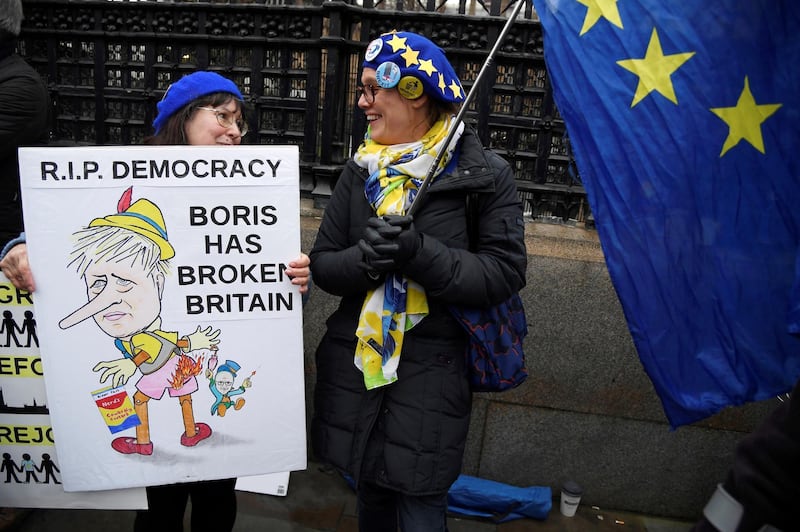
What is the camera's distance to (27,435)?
2.44 metres

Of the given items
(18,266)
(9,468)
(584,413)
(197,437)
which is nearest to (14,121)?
(18,266)

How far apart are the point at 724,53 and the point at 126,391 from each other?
211cm

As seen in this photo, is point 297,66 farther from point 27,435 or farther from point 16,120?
point 27,435

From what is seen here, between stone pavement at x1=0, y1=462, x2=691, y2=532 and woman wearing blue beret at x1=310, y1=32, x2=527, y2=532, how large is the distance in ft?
4.11

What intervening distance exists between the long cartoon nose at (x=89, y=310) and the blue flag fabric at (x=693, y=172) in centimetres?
157

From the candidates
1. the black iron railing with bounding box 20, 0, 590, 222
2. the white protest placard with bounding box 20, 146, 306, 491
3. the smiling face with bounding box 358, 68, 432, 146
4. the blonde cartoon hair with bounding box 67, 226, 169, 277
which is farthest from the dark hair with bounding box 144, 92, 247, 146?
the black iron railing with bounding box 20, 0, 590, 222

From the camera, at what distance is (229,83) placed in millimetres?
2365

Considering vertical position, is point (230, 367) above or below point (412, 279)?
below

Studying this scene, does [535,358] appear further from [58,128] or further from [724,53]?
[58,128]

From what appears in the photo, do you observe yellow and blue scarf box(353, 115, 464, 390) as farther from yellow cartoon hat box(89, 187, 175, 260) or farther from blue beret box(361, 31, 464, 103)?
yellow cartoon hat box(89, 187, 175, 260)

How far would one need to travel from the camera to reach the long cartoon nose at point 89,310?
2.12 m

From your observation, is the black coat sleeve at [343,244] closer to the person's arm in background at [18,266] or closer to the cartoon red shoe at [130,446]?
the cartoon red shoe at [130,446]

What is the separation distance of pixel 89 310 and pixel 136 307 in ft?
0.49

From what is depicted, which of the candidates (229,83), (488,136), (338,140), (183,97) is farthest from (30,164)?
(488,136)
